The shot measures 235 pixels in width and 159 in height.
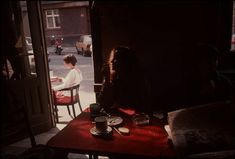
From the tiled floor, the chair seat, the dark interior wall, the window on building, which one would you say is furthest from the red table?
the window on building

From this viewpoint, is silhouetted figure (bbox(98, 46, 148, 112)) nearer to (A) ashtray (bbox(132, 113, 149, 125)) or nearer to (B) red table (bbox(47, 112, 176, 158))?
(A) ashtray (bbox(132, 113, 149, 125))

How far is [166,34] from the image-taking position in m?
3.58

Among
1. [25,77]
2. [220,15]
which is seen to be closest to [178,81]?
[220,15]

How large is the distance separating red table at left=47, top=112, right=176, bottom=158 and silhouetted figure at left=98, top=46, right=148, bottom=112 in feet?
1.53

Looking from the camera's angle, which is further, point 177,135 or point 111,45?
point 111,45

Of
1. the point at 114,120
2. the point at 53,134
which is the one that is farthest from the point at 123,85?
the point at 53,134

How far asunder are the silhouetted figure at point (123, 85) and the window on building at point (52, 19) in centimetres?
1903

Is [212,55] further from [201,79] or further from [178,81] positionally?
[178,81]

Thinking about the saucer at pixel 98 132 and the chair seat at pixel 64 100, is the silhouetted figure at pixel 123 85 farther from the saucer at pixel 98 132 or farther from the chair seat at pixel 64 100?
the chair seat at pixel 64 100

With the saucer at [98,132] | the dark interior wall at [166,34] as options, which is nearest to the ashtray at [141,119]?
the saucer at [98,132]

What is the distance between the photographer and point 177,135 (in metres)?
1.75

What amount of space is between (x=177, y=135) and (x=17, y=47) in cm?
321

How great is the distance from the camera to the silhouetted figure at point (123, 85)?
9.05ft

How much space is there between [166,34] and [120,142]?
202cm
